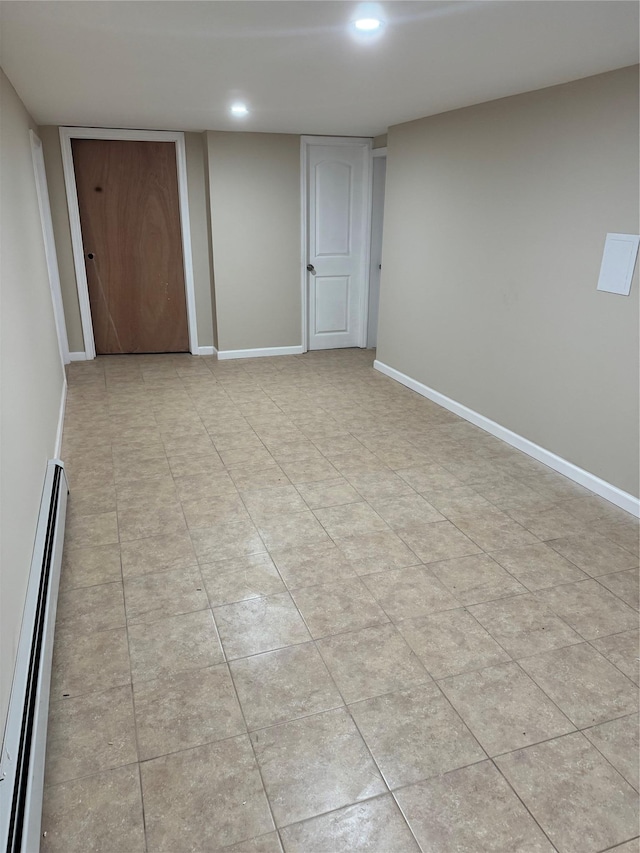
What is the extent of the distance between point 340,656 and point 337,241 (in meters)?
5.08

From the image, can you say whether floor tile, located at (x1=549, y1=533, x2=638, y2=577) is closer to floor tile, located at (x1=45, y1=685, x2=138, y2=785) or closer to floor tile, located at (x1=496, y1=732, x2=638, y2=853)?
floor tile, located at (x1=496, y1=732, x2=638, y2=853)

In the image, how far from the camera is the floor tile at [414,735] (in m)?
1.72

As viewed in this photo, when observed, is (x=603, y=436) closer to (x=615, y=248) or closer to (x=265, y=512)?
(x=615, y=248)

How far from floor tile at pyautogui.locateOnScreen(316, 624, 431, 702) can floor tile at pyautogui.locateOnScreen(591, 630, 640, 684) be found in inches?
27.3

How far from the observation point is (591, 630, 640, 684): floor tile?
209 cm

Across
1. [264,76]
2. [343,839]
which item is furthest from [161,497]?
[264,76]

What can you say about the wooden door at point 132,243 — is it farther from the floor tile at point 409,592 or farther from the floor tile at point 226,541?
the floor tile at point 409,592

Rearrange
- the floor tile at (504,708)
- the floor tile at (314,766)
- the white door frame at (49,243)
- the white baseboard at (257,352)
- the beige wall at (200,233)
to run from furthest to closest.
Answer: the white baseboard at (257,352) → the beige wall at (200,233) → the white door frame at (49,243) → the floor tile at (504,708) → the floor tile at (314,766)

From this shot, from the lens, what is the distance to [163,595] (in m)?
2.45

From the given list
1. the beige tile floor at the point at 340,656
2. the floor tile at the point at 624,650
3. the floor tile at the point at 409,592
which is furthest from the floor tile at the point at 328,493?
the floor tile at the point at 624,650

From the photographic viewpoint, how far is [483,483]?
351 centimetres

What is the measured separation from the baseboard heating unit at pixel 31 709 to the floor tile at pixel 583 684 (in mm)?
1582

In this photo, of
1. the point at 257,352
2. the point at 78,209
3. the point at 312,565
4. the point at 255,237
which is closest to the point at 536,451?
the point at 312,565

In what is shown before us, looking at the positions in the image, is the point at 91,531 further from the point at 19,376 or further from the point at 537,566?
the point at 537,566
